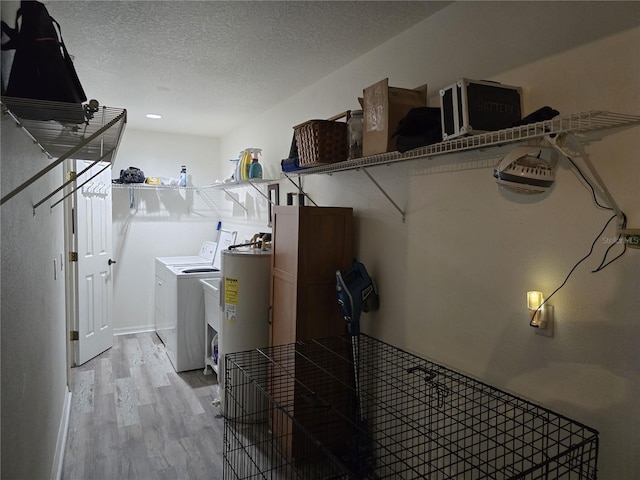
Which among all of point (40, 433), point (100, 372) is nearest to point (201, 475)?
A: point (40, 433)

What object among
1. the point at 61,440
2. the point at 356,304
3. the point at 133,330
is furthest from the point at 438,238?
the point at 133,330

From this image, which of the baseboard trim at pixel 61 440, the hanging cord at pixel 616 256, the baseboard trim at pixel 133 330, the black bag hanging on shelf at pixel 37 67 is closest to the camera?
the black bag hanging on shelf at pixel 37 67

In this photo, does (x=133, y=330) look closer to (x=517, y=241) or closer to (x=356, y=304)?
(x=356, y=304)

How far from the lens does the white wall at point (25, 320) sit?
116 cm

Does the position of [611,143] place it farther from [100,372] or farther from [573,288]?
[100,372]

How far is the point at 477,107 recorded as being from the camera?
1.47 metres

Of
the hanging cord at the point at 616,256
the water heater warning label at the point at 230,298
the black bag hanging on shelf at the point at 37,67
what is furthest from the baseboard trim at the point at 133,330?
the hanging cord at the point at 616,256

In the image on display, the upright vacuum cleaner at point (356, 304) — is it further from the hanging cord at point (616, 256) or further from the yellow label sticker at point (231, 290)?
the hanging cord at point (616, 256)

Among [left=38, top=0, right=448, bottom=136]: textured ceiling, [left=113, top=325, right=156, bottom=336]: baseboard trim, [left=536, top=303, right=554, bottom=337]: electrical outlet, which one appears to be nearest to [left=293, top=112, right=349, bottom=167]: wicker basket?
[left=38, top=0, right=448, bottom=136]: textured ceiling

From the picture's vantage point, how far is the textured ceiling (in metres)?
1.98

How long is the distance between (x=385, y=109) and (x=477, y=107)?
1.59 ft

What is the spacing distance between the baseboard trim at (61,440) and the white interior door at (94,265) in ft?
3.10

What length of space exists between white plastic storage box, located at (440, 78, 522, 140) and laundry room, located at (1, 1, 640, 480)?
0.03 metres

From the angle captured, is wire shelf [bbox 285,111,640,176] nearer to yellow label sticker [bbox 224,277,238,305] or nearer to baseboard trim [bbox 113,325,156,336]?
yellow label sticker [bbox 224,277,238,305]
